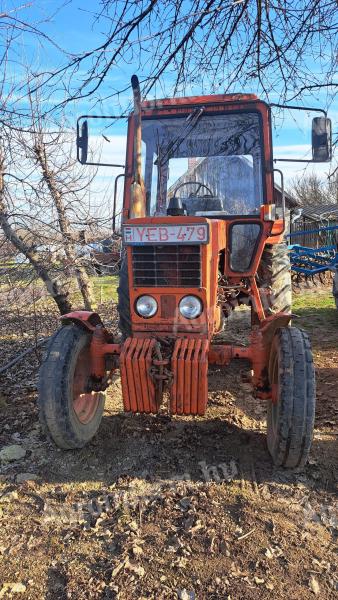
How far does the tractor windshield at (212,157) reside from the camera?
4844 mm

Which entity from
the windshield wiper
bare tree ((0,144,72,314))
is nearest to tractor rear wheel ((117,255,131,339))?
the windshield wiper

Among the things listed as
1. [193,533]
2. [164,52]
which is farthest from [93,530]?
[164,52]

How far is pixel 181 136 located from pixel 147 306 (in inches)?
81.5

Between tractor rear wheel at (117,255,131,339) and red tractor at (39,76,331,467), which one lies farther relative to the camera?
tractor rear wheel at (117,255,131,339)

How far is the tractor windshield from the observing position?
15.9ft

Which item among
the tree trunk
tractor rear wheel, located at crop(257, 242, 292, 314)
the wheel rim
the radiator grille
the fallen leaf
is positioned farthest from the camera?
the tree trunk

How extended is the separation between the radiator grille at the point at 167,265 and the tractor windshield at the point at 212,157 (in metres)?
1.32

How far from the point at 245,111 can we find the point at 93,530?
150 inches

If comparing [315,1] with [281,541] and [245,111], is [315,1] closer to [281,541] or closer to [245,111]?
[245,111]

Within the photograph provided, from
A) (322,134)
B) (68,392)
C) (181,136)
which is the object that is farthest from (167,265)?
(181,136)

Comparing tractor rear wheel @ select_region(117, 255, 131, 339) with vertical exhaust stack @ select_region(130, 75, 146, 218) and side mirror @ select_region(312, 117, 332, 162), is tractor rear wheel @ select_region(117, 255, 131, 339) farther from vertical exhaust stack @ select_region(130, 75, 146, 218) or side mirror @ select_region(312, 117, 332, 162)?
side mirror @ select_region(312, 117, 332, 162)

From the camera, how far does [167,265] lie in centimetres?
362

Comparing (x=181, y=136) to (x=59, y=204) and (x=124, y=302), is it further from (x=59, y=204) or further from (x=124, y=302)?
(x=59, y=204)

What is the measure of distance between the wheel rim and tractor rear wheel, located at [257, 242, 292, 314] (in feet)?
6.48
